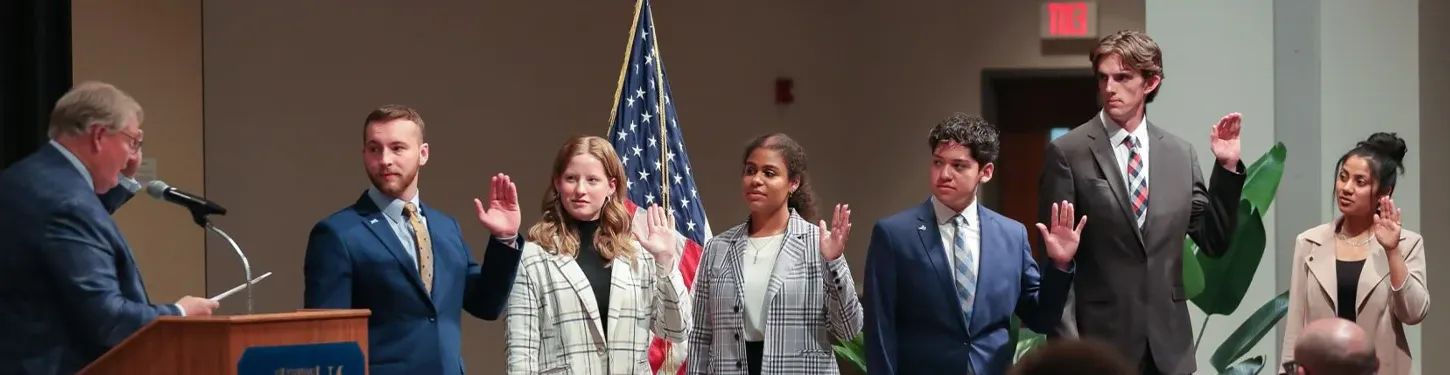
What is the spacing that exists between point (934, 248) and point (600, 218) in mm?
877

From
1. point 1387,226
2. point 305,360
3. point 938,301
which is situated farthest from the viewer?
point 1387,226

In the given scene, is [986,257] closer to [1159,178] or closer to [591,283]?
[1159,178]

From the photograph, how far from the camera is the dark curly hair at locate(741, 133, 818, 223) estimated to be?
4098 mm

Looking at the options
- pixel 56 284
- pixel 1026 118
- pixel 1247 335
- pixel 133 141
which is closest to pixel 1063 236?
pixel 1247 335

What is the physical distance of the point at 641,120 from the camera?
18.3 ft

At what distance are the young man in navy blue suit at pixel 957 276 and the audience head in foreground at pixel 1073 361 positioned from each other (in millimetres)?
1964

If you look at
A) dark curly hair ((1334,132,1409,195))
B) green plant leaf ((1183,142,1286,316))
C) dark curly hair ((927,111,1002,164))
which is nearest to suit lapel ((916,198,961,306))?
dark curly hair ((927,111,1002,164))

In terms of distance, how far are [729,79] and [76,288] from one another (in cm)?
471

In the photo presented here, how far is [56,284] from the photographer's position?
3.31 metres

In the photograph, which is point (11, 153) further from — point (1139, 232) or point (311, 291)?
point (1139, 232)

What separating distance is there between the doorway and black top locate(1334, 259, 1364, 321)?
11.0 ft

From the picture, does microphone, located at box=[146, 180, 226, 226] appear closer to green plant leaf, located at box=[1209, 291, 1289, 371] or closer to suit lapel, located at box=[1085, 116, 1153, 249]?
suit lapel, located at box=[1085, 116, 1153, 249]

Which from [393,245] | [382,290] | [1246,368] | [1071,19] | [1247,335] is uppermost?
[1071,19]

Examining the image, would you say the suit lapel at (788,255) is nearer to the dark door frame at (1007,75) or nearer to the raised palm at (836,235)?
the raised palm at (836,235)
